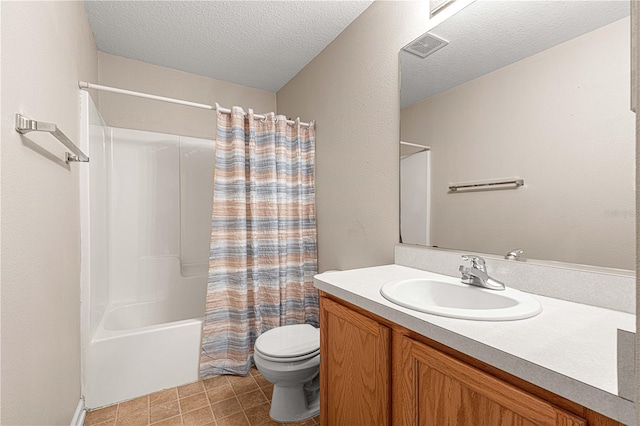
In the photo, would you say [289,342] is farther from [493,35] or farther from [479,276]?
[493,35]

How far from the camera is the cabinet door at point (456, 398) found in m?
0.61

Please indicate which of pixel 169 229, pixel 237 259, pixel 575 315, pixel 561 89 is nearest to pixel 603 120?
pixel 561 89

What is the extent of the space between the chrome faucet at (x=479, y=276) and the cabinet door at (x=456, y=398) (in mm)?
418

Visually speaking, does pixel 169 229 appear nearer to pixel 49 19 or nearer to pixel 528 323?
pixel 49 19

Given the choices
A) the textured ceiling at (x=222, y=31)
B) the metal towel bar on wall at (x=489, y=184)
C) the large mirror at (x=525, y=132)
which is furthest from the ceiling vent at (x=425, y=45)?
the metal towel bar on wall at (x=489, y=184)

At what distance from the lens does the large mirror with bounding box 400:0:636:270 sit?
917 millimetres

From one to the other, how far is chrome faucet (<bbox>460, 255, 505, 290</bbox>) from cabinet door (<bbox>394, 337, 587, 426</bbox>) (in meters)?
0.42

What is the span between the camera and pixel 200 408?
1.70m

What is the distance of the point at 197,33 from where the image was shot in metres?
2.10

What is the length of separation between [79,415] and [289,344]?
3.81ft

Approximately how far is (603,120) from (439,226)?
703 millimetres

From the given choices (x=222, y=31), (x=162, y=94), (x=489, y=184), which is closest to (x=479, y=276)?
(x=489, y=184)

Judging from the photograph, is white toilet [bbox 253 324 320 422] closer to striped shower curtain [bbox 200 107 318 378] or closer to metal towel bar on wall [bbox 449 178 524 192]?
striped shower curtain [bbox 200 107 318 378]

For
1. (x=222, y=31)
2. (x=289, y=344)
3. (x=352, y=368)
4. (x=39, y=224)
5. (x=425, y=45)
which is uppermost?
(x=222, y=31)
